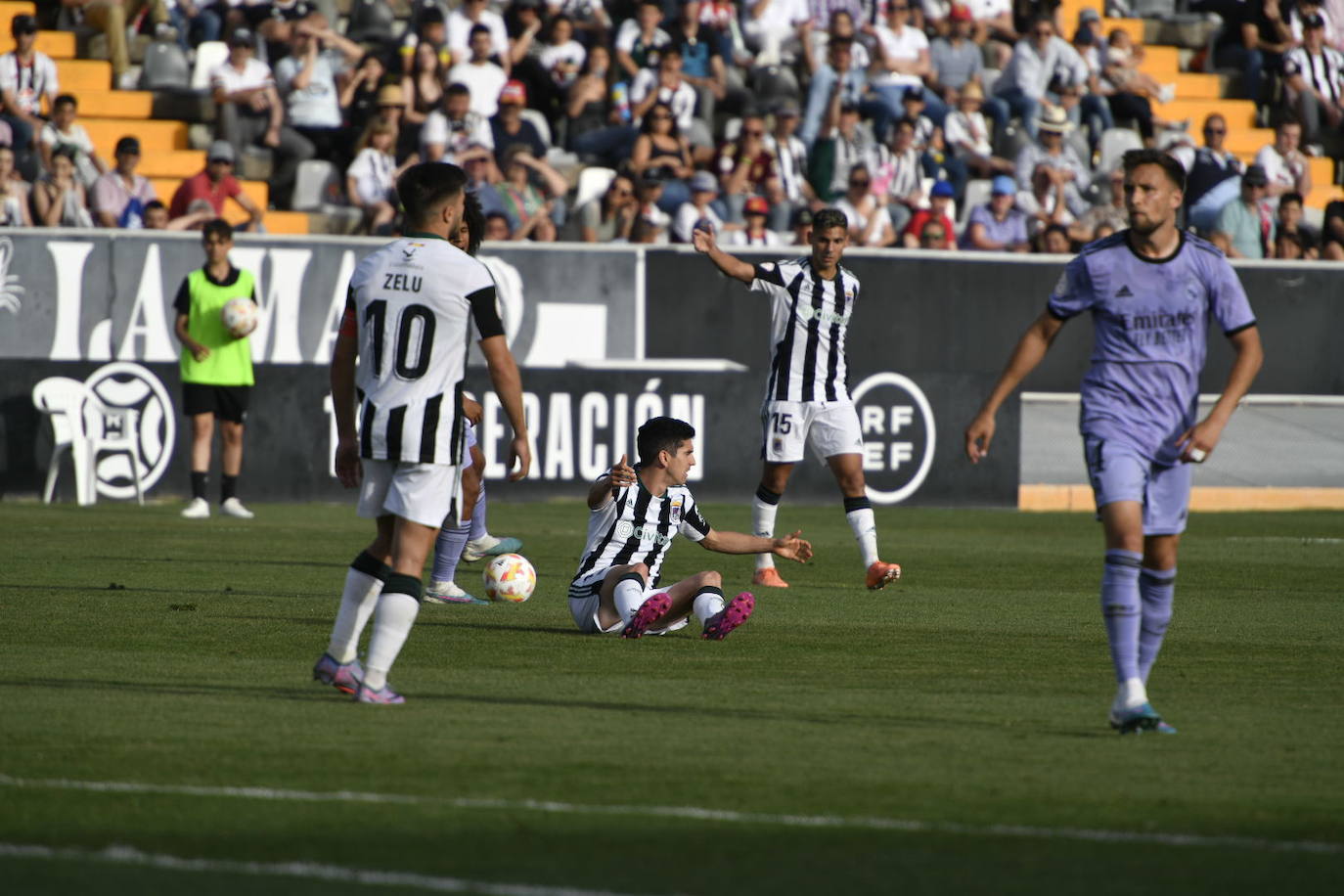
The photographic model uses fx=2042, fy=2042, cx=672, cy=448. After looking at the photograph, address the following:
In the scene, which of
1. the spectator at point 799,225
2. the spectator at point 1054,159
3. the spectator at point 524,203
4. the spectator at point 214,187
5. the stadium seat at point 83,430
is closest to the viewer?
the stadium seat at point 83,430

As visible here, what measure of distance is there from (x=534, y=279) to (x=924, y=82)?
7.25 meters

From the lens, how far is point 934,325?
22.6m

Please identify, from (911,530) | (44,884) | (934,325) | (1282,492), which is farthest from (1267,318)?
(44,884)

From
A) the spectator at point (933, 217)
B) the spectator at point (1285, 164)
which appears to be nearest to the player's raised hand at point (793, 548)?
the spectator at point (933, 217)

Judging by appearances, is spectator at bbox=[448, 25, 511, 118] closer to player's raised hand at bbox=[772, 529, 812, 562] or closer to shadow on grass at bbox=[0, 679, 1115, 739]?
player's raised hand at bbox=[772, 529, 812, 562]

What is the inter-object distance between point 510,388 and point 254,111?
16875mm

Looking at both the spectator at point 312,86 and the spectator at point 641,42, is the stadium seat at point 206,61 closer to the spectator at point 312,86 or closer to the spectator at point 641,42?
the spectator at point 312,86

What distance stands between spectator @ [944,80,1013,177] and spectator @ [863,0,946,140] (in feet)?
0.69

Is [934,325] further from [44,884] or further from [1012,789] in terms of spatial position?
[44,884]

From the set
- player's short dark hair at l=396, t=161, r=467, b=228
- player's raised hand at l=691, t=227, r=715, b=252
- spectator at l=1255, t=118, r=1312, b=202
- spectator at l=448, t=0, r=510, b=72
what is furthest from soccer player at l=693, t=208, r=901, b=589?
spectator at l=1255, t=118, r=1312, b=202

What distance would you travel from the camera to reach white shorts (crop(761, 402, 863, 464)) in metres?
13.1

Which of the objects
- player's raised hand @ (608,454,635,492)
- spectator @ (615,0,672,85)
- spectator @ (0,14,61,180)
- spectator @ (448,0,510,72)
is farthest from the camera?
spectator @ (615,0,672,85)

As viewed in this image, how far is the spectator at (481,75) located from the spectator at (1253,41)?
1141 cm

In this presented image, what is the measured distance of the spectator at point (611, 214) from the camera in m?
22.7
